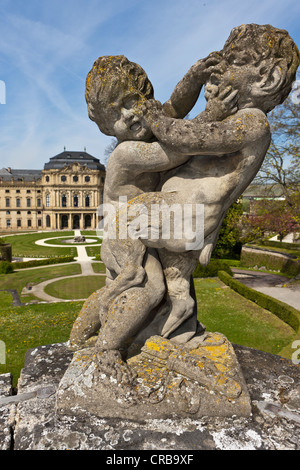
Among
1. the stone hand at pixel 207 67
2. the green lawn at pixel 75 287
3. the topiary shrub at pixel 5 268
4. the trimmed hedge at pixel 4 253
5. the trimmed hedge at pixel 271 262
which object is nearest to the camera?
the stone hand at pixel 207 67

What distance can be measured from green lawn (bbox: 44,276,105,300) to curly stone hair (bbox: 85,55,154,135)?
1358cm

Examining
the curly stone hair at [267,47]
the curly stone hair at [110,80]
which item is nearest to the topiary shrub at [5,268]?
the curly stone hair at [110,80]

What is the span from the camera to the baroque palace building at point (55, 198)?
63469mm

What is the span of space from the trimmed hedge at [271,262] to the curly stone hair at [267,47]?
20016 millimetres

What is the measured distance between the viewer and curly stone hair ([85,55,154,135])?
12.0 feet

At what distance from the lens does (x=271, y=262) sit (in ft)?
80.1

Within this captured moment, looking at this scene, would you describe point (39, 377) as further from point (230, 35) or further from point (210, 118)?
point (230, 35)

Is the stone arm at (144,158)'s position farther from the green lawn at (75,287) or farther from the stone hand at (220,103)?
the green lawn at (75,287)

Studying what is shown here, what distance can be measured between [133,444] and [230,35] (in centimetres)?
444

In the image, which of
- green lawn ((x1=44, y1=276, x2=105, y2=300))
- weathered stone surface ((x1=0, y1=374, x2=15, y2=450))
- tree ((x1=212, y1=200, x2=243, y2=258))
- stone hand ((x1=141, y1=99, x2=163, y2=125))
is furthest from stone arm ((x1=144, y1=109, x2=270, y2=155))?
tree ((x1=212, y1=200, x2=243, y2=258))

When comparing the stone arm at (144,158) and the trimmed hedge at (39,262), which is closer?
the stone arm at (144,158)

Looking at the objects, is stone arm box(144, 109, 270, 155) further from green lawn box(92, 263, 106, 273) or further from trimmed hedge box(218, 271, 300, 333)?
green lawn box(92, 263, 106, 273)
